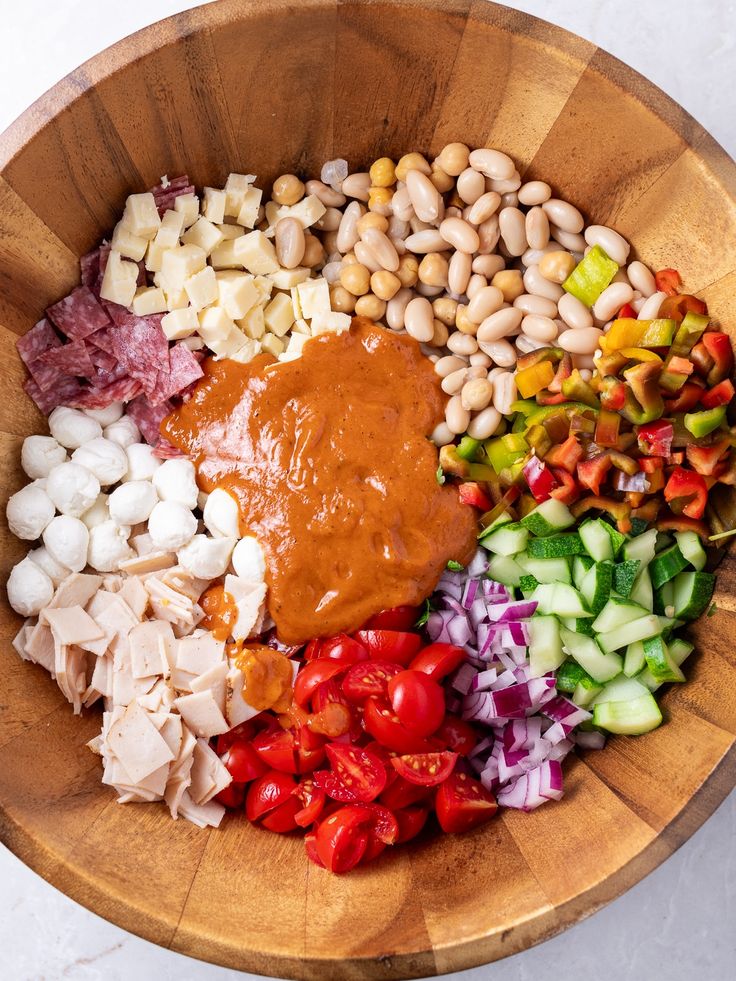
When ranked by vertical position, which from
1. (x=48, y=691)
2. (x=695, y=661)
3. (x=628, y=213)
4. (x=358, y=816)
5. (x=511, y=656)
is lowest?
(x=48, y=691)

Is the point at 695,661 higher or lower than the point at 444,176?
lower

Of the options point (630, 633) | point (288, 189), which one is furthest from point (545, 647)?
point (288, 189)

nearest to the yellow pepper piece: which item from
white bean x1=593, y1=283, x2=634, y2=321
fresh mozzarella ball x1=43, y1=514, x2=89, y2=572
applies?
white bean x1=593, y1=283, x2=634, y2=321

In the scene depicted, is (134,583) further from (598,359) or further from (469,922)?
(598,359)

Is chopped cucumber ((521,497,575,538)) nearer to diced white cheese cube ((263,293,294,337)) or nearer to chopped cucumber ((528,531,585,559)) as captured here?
chopped cucumber ((528,531,585,559))

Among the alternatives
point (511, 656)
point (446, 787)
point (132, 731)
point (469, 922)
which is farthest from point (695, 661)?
point (132, 731)

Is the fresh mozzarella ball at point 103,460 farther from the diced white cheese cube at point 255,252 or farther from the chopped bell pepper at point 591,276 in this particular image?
the chopped bell pepper at point 591,276

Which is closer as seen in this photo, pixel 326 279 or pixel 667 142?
pixel 667 142
